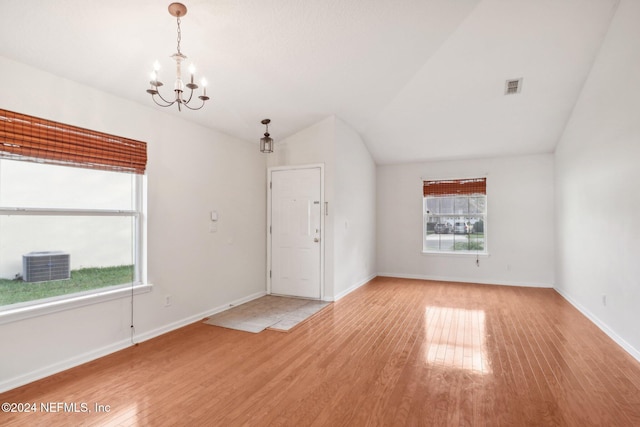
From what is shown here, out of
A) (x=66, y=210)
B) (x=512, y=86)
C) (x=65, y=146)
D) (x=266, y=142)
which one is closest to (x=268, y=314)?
(x=266, y=142)

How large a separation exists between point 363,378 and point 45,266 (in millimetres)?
2871

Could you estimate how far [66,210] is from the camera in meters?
2.96

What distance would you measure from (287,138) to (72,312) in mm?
3664

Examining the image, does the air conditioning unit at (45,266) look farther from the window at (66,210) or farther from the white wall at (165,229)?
the white wall at (165,229)

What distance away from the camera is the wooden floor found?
2.18m

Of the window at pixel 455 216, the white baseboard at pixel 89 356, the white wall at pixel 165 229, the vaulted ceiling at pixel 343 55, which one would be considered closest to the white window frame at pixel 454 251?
the window at pixel 455 216

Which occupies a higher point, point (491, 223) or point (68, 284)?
point (491, 223)

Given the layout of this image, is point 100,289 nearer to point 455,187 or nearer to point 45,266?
point 45,266

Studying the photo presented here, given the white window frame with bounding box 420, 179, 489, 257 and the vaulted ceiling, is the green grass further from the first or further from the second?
the white window frame with bounding box 420, 179, 489, 257

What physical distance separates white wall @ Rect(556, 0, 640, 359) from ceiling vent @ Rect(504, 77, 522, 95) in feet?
2.53

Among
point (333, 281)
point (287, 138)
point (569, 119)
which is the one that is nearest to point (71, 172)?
point (287, 138)

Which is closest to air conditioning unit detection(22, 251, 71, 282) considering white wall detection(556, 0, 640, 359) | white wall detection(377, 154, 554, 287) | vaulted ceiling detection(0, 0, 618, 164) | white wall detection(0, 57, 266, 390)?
white wall detection(0, 57, 266, 390)

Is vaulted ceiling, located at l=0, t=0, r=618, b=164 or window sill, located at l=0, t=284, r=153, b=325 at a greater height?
vaulted ceiling, located at l=0, t=0, r=618, b=164

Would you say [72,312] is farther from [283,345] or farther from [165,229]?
[283,345]
